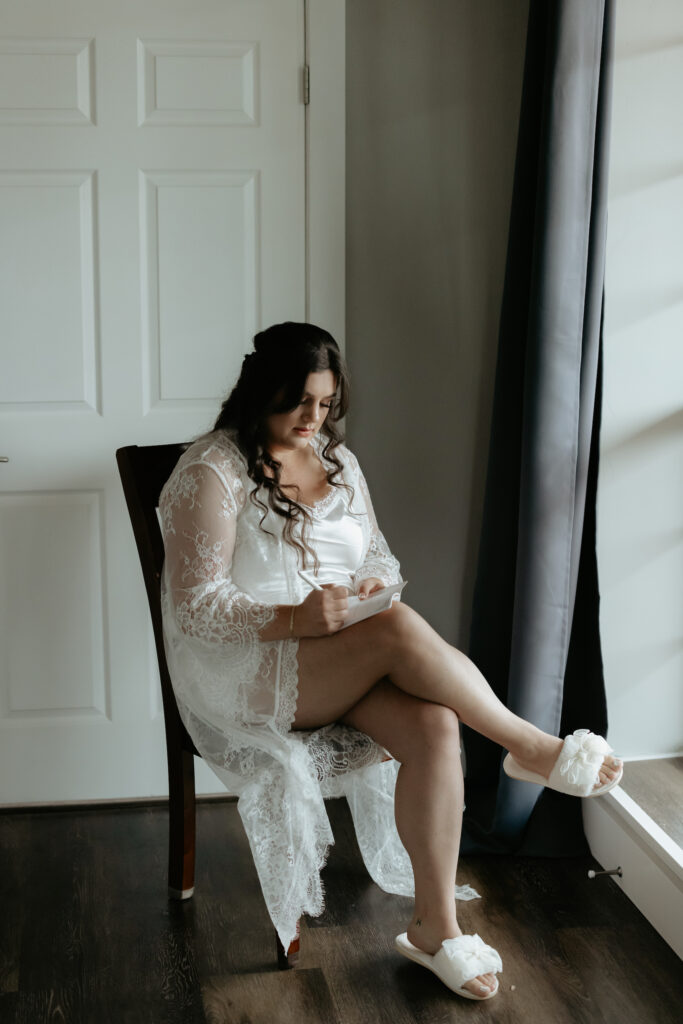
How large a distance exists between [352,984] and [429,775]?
0.43 m

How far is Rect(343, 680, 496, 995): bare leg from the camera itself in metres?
1.88

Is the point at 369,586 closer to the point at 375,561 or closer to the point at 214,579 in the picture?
the point at 375,561

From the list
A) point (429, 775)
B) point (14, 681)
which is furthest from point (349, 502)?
point (14, 681)

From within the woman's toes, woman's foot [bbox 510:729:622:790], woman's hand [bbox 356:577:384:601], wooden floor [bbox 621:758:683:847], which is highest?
woman's hand [bbox 356:577:384:601]

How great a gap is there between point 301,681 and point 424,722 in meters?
0.25

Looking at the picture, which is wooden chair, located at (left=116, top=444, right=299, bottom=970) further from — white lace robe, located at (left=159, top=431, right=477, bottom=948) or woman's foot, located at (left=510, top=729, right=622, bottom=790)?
woman's foot, located at (left=510, top=729, right=622, bottom=790)

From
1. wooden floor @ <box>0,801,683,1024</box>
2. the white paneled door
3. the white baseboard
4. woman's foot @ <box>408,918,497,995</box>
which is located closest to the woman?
woman's foot @ <box>408,918,497,995</box>

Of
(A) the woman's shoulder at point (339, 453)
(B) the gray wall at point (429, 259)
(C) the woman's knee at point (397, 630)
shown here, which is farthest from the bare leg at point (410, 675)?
(B) the gray wall at point (429, 259)

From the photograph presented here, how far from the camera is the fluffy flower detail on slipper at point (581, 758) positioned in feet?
6.09

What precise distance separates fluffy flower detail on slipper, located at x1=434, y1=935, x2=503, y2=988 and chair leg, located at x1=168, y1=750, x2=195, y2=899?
0.61m

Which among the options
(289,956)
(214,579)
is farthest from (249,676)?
(289,956)

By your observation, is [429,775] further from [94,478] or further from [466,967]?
[94,478]

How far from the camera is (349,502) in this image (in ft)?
7.39

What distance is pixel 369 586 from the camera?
2098 mm
